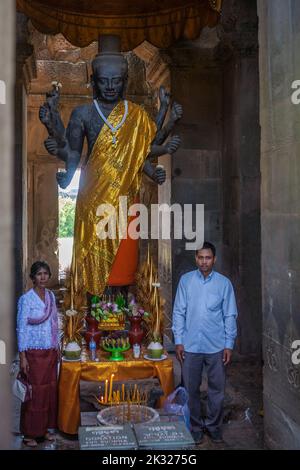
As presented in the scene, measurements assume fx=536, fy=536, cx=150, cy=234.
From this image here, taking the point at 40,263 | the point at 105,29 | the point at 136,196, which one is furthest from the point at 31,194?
the point at 40,263

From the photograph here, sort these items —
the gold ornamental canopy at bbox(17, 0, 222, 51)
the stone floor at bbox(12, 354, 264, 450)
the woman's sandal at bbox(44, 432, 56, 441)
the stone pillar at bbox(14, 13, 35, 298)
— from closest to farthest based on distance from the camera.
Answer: the stone floor at bbox(12, 354, 264, 450), the woman's sandal at bbox(44, 432, 56, 441), the gold ornamental canopy at bbox(17, 0, 222, 51), the stone pillar at bbox(14, 13, 35, 298)

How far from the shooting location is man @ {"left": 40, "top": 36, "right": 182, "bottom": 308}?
19.5ft

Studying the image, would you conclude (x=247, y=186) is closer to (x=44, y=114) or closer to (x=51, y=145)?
(x=51, y=145)

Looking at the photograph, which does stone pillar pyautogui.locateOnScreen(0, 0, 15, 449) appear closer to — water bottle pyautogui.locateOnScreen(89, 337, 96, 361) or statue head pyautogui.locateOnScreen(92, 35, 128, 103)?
water bottle pyautogui.locateOnScreen(89, 337, 96, 361)

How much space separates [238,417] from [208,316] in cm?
134

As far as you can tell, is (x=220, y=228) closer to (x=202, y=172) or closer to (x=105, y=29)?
(x=202, y=172)

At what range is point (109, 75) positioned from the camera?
5953mm

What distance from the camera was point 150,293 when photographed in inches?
233

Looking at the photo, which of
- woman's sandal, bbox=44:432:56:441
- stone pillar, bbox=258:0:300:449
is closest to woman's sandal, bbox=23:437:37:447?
woman's sandal, bbox=44:432:56:441

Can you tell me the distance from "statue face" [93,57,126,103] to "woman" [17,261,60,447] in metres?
2.16

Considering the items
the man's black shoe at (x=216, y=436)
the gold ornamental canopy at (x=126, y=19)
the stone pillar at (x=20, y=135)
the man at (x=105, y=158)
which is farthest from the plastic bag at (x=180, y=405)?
the gold ornamental canopy at (x=126, y=19)

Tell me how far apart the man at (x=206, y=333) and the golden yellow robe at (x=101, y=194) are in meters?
1.23

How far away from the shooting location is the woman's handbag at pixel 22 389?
4.84 m

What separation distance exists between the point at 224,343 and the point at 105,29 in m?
5.24
